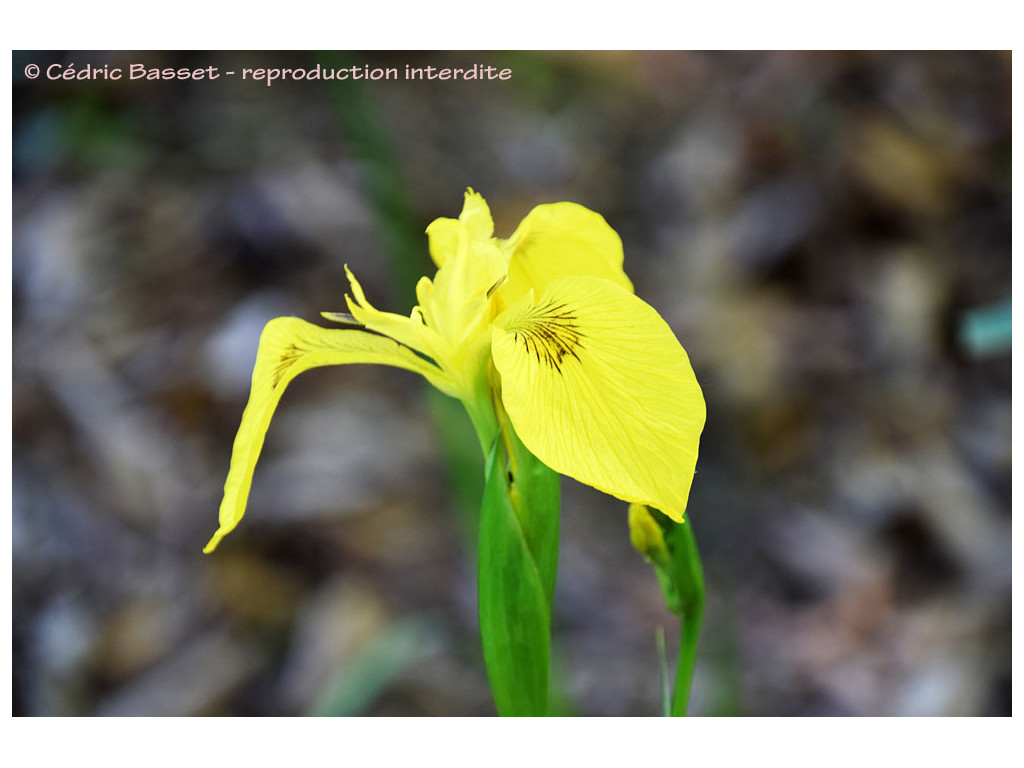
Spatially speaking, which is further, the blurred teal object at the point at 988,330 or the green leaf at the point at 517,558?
the blurred teal object at the point at 988,330

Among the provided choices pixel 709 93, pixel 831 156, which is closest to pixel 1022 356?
pixel 831 156

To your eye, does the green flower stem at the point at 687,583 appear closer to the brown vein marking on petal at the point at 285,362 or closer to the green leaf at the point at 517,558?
the green leaf at the point at 517,558

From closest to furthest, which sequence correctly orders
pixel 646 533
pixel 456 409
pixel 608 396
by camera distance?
1. pixel 608 396
2. pixel 646 533
3. pixel 456 409

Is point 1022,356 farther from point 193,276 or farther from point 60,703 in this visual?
point 60,703

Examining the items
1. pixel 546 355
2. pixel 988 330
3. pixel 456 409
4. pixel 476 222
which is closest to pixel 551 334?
pixel 546 355

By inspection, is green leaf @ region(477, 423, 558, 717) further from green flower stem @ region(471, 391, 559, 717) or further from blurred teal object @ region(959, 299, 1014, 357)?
blurred teal object @ region(959, 299, 1014, 357)

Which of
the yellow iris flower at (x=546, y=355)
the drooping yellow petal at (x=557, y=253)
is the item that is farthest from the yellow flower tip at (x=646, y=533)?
the drooping yellow petal at (x=557, y=253)

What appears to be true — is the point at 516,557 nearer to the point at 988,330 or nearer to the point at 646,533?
the point at 646,533
